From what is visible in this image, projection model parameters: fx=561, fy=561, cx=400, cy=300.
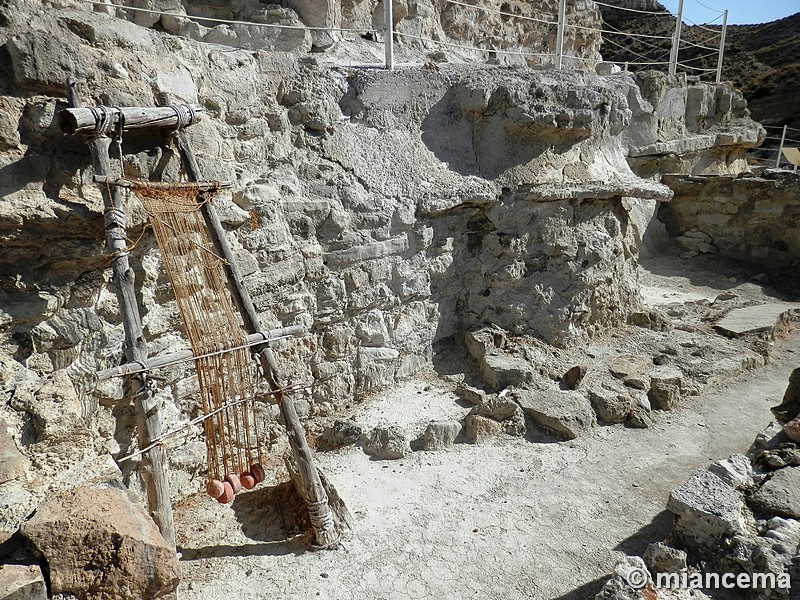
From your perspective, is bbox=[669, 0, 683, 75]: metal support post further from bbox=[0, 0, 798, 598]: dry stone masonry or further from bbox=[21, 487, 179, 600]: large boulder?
bbox=[21, 487, 179, 600]: large boulder

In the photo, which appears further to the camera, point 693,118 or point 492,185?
point 693,118

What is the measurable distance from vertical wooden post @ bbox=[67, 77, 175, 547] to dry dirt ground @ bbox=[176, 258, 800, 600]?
541 millimetres

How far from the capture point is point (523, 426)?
15.7ft

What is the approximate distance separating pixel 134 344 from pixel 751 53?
24622mm

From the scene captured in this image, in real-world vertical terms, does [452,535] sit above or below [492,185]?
below

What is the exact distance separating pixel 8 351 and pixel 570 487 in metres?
3.72

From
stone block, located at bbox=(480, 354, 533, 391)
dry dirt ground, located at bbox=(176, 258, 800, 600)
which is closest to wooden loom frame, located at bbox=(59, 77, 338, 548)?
dry dirt ground, located at bbox=(176, 258, 800, 600)

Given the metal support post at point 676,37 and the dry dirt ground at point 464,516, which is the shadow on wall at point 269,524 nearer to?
the dry dirt ground at point 464,516

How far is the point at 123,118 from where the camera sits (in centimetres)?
318

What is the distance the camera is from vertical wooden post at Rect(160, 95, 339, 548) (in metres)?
3.51

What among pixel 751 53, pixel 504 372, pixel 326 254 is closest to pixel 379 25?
pixel 326 254

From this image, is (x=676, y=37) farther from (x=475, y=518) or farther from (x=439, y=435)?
(x=475, y=518)

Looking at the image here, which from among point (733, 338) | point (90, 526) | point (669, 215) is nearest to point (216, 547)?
point (90, 526)

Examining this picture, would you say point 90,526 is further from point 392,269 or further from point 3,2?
point 392,269
